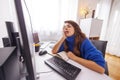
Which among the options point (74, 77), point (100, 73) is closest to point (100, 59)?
point (100, 73)

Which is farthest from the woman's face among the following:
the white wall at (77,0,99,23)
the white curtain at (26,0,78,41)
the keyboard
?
the white wall at (77,0,99,23)

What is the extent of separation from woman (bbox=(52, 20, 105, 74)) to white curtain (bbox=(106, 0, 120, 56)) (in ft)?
7.88

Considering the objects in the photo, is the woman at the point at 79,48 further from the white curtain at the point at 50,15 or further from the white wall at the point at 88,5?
the white wall at the point at 88,5

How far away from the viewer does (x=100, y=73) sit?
0.76 m

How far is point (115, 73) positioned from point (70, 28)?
1781mm

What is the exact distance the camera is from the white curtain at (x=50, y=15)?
183 centimetres

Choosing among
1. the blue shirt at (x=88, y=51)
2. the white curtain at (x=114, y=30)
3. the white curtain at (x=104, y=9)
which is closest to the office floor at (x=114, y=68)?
the white curtain at (x=114, y=30)

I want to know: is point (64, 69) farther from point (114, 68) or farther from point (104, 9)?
point (104, 9)

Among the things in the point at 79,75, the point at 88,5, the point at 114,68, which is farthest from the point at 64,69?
the point at 88,5

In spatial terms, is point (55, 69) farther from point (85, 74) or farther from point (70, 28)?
point (70, 28)

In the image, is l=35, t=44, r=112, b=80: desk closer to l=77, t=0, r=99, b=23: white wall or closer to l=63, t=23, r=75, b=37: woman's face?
l=63, t=23, r=75, b=37: woman's face

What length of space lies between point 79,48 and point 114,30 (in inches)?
97.7

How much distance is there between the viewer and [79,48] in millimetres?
1052

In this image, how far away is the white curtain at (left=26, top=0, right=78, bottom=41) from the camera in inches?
71.9
